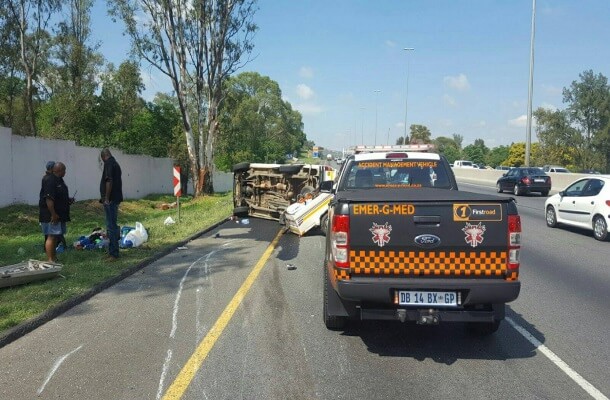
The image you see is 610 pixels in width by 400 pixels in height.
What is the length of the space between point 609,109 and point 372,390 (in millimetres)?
83625

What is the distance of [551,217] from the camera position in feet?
52.2

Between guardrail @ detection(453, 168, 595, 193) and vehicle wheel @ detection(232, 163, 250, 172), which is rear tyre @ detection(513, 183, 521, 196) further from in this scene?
vehicle wheel @ detection(232, 163, 250, 172)

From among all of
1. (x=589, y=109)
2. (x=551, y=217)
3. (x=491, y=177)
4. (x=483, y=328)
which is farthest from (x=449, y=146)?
(x=483, y=328)

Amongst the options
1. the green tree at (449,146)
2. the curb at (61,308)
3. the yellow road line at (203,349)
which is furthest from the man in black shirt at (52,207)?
the green tree at (449,146)

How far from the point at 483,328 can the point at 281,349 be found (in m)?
2.18

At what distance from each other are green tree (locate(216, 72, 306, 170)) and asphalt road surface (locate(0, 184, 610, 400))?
40231mm

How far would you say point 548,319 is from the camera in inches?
258

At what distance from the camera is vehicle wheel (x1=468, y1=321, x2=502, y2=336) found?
18.8 feet

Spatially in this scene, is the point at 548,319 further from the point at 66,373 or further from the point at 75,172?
the point at 75,172

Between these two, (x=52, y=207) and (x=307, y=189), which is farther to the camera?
(x=307, y=189)

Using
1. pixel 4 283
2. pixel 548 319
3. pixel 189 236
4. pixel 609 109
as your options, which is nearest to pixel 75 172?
pixel 189 236

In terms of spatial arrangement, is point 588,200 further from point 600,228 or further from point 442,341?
point 442,341

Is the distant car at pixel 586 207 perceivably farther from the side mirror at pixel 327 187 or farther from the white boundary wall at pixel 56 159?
the white boundary wall at pixel 56 159

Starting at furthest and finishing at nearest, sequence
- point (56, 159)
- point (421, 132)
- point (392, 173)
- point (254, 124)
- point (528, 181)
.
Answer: point (421, 132), point (254, 124), point (528, 181), point (56, 159), point (392, 173)
